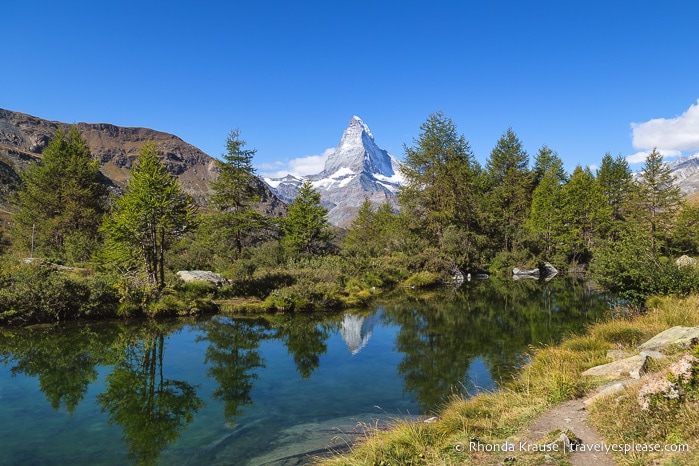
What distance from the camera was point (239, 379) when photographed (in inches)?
523

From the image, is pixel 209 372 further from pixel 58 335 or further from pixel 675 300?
pixel 675 300

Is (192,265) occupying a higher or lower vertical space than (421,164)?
lower

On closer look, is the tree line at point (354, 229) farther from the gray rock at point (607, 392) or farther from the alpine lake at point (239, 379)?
the gray rock at point (607, 392)

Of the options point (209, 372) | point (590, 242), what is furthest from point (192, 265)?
point (590, 242)

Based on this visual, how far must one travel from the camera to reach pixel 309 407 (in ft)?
36.5

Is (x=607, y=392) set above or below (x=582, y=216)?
below

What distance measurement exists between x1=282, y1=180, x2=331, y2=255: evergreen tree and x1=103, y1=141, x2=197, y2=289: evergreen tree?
2090 centimetres

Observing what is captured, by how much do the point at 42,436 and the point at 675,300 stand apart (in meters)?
21.3

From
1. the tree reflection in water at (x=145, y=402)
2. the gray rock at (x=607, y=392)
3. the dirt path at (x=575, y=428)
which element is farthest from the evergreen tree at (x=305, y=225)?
the gray rock at (x=607, y=392)

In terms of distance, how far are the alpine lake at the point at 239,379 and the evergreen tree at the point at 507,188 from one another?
33.8m

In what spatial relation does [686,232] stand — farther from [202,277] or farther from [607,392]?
[202,277]

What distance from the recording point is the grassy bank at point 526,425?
18.3 feet

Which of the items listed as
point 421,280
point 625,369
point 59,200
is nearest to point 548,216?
point 421,280

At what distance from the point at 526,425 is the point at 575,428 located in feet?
2.56
